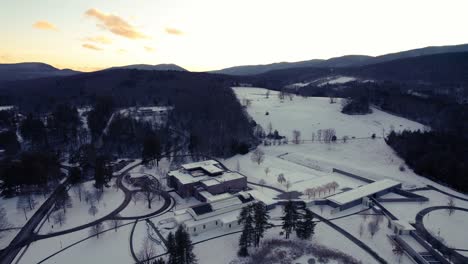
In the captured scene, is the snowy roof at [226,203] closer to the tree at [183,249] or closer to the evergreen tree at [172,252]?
the tree at [183,249]

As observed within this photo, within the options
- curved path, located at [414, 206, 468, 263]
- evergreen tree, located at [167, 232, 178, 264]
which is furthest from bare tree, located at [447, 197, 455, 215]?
evergreen tree, located at [167, 232, 178, 264]

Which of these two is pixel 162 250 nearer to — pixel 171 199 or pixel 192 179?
pixel 171 199

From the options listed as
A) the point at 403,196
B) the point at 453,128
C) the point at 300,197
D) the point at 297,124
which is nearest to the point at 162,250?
the point at 300,197

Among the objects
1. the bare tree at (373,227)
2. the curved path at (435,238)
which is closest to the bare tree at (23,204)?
the bare tree at (373,227)

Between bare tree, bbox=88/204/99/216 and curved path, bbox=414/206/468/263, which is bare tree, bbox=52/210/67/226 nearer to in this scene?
bare tree, bbox=88/204/99/216

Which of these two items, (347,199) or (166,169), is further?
(166,169)

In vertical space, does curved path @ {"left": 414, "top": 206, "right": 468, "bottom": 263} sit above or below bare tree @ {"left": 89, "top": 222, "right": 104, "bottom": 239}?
below

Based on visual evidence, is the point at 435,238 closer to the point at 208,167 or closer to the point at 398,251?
the point at 398,251

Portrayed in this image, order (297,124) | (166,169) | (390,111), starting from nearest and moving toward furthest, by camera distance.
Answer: (166,169) < (297,124) < (390,111)
